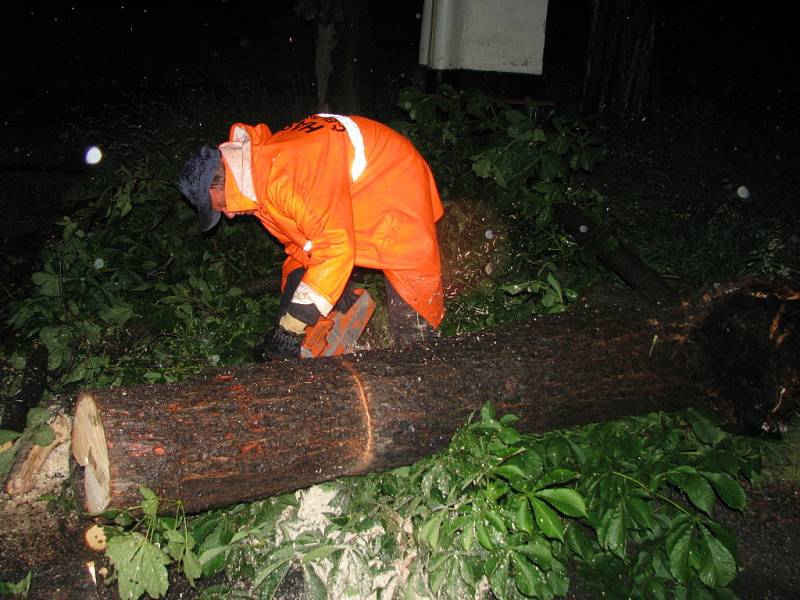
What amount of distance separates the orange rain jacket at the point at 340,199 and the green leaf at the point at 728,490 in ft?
4.87

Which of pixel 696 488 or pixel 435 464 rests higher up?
pixel 696 488

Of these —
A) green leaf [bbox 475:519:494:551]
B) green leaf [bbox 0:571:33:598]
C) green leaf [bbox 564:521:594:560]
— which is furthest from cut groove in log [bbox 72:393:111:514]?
green leaf [bbox 564:521:594:560]

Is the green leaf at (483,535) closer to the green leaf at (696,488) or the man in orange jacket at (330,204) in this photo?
the green leaf at (696,488)

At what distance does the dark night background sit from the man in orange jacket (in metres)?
1.92

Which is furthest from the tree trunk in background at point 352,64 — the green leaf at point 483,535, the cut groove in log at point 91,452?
the green leaf at point 483,535

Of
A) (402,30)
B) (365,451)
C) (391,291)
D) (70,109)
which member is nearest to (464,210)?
(391,291)

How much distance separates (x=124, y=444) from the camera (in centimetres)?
171

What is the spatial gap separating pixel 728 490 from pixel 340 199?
1.84m

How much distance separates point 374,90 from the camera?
4.86 meters

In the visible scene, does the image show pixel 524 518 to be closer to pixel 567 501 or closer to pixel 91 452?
pixel 567 501

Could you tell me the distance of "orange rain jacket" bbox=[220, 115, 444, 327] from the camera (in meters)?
2.35

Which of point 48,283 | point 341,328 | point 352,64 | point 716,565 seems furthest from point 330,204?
point 352,64

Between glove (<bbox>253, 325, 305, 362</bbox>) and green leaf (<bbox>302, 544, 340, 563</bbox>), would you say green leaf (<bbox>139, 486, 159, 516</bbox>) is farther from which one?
glove (<bbox>253, 325, 305, 362</bbox>)

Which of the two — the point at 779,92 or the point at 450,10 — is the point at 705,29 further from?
the point at 450,10
